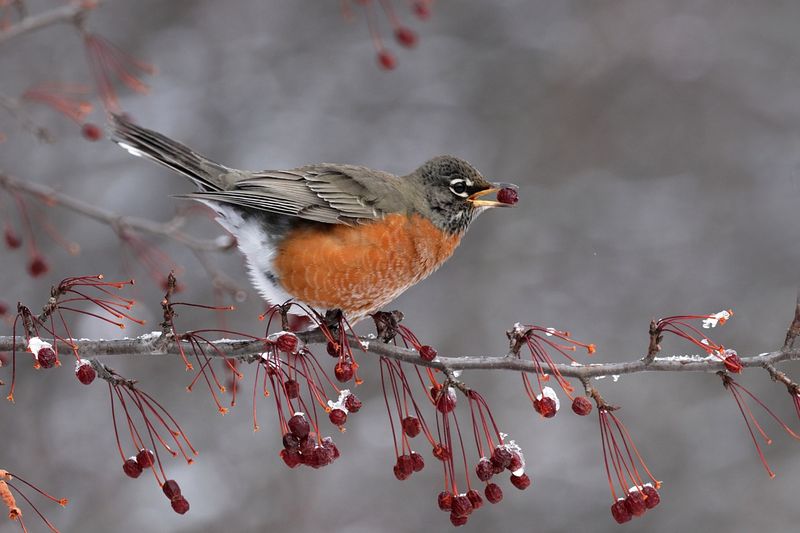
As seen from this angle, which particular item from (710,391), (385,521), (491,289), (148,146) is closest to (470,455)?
(385,521)

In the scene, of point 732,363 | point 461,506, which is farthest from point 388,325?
point 732,363

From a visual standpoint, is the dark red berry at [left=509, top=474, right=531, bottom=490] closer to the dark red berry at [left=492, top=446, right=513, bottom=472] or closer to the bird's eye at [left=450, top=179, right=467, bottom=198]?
the dark red berry at [left=492, top=446, right=513, bottom=472]

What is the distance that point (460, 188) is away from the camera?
4.35 metres

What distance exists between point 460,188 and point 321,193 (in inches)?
27.4

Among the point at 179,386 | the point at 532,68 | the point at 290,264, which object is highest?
the point at 532,68

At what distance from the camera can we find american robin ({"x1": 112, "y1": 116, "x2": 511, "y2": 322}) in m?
3.94

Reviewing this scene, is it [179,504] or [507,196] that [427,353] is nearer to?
[179,504]

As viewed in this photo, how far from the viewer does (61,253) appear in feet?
25.3

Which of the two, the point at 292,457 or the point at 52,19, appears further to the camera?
the point at 52,19

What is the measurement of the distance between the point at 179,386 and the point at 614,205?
5.01 meters

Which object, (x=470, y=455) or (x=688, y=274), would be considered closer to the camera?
(x=470, y=455)

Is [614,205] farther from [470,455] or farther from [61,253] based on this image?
[61,253]

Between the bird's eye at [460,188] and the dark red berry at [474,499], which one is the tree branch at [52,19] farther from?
the dark red berry at [474,499]

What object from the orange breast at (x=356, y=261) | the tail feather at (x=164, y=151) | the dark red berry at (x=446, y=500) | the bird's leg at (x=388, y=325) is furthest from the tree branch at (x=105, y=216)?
the dark red berry at (x=446, y=500)
